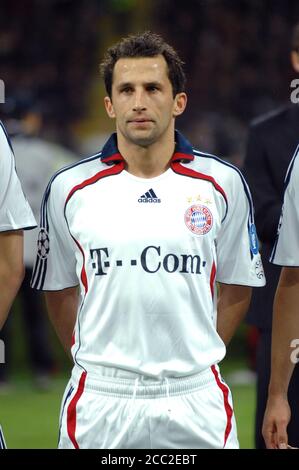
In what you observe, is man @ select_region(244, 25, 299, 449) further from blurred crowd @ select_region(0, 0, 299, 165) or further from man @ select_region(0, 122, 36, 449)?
blurred crowd @ select_region(0, 0, 299, 165)

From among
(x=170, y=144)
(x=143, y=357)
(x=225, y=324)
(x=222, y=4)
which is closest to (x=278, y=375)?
(x=225, y=324)

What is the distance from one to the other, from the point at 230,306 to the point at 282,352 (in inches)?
9.9

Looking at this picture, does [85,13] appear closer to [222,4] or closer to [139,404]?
[222,4]

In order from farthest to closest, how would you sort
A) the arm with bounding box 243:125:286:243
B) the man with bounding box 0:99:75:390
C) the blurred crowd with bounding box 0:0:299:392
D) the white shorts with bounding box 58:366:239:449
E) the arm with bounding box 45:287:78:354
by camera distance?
the blurred crowd with bounding box 0:0:299:392, the man with bounding box 0:99:75:390, the arm with bounding box 243:125:286:243, the arm with bounding box 45:287:78:354, the white shorts with bounding box 58:366:239:449

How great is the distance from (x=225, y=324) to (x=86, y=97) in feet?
25.6

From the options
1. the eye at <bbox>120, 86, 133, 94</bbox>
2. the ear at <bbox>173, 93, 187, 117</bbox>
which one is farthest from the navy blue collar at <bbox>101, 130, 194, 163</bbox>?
the eye at <bbox>120, 86, 133, 94</bbox>

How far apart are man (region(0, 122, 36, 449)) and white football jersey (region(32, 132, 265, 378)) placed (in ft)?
0.49

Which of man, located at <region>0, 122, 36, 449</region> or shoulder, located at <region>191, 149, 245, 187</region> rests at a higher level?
shoulder, located at <region>191, 149, 245, 187</region>

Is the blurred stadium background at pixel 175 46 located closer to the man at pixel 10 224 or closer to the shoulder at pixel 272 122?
the shoulder at pixel 272 122

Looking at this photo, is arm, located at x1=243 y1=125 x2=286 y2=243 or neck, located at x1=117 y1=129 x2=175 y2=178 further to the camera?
arm, located at x1=243 y1=125 x2=286 y2=243

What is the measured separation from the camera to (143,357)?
3.74 m

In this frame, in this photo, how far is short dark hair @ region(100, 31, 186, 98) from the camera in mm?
3873

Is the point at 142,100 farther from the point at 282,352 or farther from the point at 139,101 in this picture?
the point at 282,352

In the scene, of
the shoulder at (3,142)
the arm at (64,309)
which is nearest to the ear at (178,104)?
the shoulder at (3,142)
